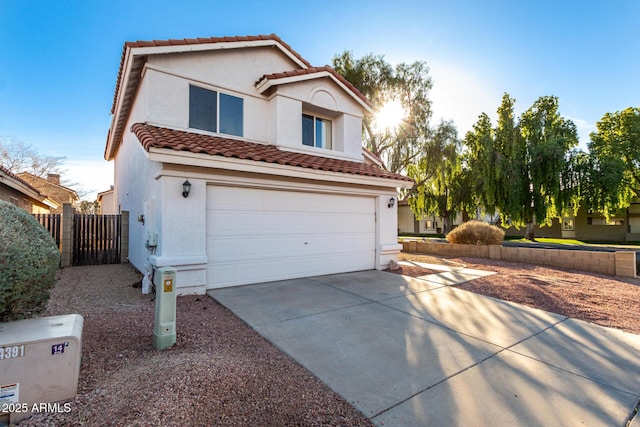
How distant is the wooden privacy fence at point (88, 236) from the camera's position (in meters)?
10.1

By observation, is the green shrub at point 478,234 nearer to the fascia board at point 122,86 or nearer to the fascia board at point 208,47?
the fascia board at point 208,47

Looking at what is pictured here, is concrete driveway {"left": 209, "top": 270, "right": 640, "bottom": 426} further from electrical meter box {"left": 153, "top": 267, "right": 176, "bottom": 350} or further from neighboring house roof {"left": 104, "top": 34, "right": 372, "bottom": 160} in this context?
neighboring house roof {"left": 104, "top": 34, "right": 372, "bottom": 160}

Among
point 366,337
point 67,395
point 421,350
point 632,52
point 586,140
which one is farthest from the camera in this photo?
point 586,140

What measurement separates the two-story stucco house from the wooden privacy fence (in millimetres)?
761

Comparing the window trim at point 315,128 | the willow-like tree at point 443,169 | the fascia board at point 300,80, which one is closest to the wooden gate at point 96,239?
the fascia board at point 300,80

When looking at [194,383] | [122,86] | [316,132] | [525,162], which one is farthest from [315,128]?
[525,162]

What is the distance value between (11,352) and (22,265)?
2.49ft

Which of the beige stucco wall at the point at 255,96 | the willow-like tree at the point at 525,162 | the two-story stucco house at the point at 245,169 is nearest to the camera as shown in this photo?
the two-story stucco house at the point at 245,169

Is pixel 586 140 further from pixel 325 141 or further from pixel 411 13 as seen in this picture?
pixel 325 141

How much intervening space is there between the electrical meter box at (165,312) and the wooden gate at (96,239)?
30.1 ft

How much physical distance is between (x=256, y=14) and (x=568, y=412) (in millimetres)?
12251

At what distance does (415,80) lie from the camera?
19.5 metres

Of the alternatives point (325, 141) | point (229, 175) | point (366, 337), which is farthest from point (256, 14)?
point (366, 337)

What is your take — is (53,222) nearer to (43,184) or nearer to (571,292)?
(571,292)
